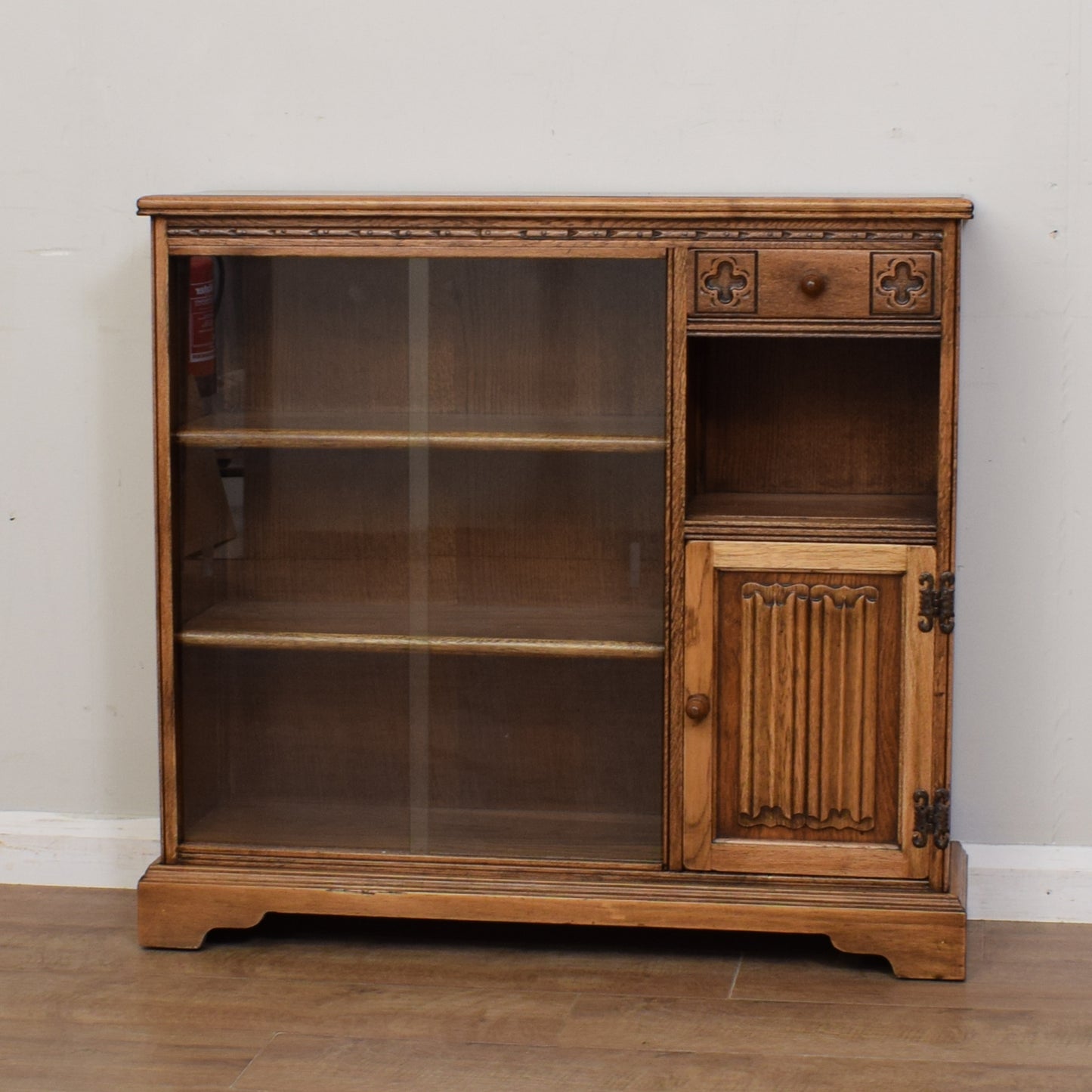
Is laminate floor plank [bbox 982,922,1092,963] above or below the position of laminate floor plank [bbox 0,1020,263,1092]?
above

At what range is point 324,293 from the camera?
2104mm

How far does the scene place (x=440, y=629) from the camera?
2.16m

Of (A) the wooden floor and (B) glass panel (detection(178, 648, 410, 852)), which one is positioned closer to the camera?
(A) the wooden floor

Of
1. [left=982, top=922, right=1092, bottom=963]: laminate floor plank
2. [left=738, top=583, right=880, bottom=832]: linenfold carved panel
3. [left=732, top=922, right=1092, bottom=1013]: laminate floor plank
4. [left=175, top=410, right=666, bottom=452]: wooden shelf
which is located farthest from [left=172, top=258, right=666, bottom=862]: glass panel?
[left=982, top=922, right=1092, bottom=963]: laminate floor plank

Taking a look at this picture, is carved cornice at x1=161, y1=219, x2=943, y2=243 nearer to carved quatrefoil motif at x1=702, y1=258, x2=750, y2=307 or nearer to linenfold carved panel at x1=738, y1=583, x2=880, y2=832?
carved quatrefoil motif at x1=702, y1=258, x2=750, y2=307

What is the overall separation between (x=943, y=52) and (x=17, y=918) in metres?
1.85

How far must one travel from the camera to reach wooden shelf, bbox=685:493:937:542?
6.71 ft

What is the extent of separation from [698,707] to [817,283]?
1.88 ft

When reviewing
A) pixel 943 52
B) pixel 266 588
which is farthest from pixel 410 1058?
pixel 943 52

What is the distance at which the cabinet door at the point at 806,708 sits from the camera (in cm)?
205

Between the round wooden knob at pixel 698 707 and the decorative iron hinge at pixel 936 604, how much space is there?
11.7 inches

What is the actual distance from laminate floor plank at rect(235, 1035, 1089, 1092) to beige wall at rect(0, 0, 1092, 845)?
23.7 inches

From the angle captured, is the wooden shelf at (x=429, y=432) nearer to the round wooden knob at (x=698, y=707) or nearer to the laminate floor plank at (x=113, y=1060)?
the round wooden knob at (x=698, y=707)

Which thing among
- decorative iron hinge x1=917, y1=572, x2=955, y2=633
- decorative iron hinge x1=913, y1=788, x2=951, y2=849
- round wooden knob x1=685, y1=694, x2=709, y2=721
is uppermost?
decorative iron hinge x1=917, y1=572, x2=955, y2=633
